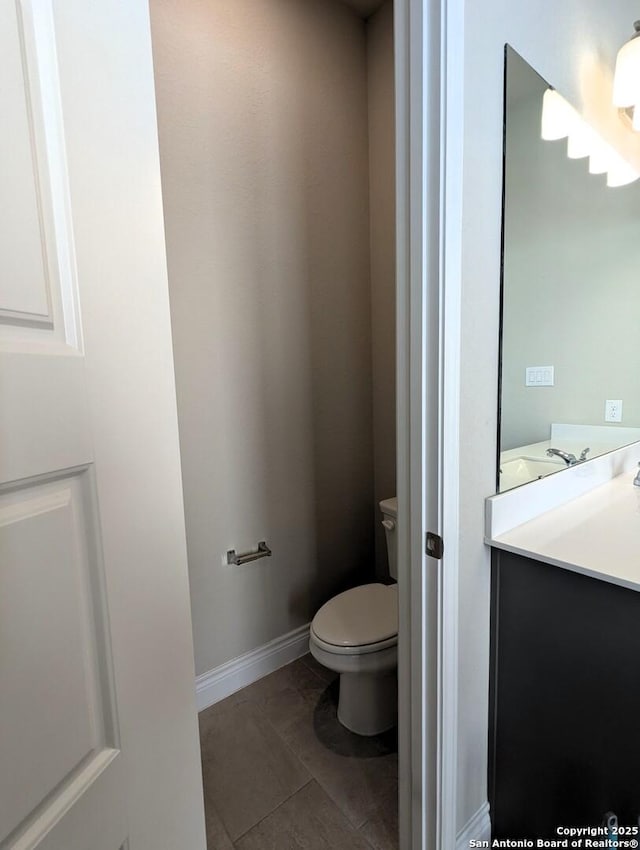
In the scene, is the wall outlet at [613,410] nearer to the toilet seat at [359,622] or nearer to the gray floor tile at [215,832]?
the toilet seat at [359,622]

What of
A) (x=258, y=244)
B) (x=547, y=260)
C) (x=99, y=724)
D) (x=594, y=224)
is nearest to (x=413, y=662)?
(x=99, y=724)

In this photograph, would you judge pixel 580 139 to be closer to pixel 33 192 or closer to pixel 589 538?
pixel 589 538

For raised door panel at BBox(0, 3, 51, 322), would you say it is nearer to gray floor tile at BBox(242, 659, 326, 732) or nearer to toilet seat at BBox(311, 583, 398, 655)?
toilet seat at BBox(311, 583, 398, 655)

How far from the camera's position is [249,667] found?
5.90 ft

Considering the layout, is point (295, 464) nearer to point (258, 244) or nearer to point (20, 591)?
point (258, 244)

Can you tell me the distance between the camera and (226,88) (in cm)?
153

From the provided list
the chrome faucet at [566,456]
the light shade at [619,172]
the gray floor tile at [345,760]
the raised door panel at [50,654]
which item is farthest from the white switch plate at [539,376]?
the gray floor tile at [345,760]

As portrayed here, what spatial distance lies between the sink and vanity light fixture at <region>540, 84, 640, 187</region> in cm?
95

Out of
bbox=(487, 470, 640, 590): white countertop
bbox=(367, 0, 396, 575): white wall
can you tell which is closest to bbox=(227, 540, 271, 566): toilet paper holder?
bbox=(367, 0, 396, 575): white wall

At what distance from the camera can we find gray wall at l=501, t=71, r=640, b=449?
44.8 inches

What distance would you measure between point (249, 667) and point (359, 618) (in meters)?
0.58

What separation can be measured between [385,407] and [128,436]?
5.47 ft

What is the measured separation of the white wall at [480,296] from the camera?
0.91 meters

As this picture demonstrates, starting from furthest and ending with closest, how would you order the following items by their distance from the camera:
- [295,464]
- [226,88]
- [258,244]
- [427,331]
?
[295,464] → [258,244] → [226,88] → [427,331]
